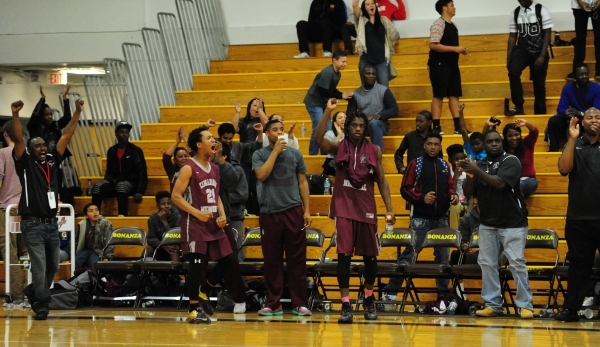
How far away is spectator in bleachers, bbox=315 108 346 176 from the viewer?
10.5 m

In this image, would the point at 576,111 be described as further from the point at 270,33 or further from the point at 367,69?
the point at 270,33

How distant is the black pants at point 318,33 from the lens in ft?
55.3

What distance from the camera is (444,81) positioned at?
46.9 feet

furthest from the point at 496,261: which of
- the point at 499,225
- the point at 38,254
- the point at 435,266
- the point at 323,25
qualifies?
the point at 323,25

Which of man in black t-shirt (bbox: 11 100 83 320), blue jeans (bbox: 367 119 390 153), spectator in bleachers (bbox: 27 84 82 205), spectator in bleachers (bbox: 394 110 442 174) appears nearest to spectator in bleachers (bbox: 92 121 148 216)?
spectator in bleachers (bbox: 27 84 82 205)

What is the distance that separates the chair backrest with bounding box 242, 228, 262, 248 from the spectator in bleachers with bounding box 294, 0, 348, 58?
5.44 m

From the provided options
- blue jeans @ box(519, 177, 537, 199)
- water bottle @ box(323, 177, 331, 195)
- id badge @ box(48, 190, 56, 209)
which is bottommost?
water bottle @ box(323, 177, 331, 195)

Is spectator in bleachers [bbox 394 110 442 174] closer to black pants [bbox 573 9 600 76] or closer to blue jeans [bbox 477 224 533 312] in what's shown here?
blue jeans [bbox 477 224 533 312]

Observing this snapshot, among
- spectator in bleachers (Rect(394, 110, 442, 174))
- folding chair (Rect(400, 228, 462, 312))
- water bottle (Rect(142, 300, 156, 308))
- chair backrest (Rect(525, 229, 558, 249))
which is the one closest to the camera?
folding chair (Rect(400, 228, 462, 312))

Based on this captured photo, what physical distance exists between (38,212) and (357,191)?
10.1 ft

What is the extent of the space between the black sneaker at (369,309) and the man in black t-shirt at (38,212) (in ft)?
10.1

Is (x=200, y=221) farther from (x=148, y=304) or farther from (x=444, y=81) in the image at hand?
(x=444, y=81)

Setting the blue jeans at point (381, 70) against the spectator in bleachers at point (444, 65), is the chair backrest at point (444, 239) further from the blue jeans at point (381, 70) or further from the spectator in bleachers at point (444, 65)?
the blue jeans at point (381, 70)

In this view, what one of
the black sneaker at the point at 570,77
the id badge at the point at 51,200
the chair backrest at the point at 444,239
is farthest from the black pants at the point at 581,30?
the id badge at the point at 51,200
